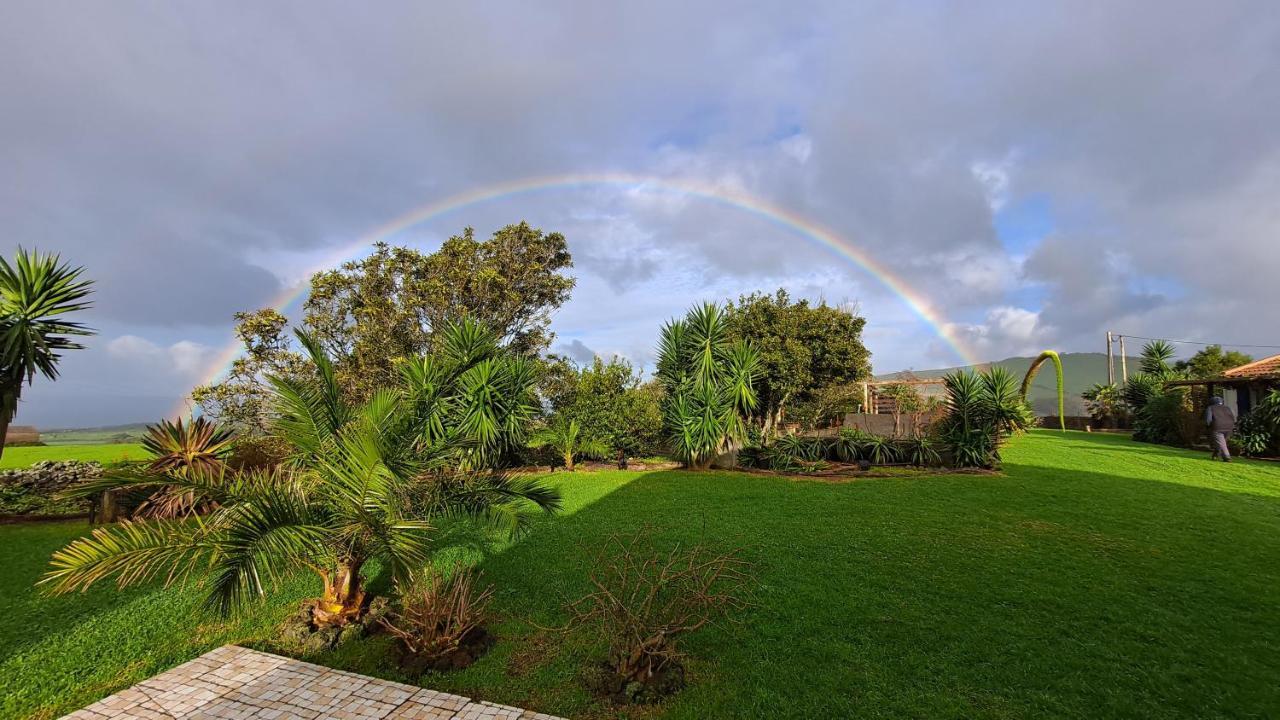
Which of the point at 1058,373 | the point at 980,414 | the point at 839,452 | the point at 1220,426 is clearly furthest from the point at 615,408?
the point at 1058,373

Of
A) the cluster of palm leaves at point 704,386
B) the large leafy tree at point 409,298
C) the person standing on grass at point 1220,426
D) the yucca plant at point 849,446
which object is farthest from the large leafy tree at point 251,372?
the person standing on grass at point 1220,426

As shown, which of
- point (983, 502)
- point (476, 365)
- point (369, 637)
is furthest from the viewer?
point (476, 365)

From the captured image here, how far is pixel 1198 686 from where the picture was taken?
2992 millimetres

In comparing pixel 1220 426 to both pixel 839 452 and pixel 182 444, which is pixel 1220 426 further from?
pixel 182 444

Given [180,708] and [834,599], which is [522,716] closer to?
[180,708]

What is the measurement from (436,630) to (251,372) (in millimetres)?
13298

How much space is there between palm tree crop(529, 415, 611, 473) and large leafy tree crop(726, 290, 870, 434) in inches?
203

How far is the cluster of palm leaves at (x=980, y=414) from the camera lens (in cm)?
1080

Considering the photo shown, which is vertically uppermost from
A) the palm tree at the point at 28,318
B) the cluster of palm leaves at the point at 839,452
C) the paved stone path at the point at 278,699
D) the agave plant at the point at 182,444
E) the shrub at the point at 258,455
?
the palm tree at the point at 28,318

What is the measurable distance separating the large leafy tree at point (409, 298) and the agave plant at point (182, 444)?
6384mm

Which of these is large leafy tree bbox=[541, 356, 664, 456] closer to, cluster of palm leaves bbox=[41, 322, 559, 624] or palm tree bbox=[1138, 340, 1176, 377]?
cluster of palm leaves bbox=[41, 322, 559, 624]

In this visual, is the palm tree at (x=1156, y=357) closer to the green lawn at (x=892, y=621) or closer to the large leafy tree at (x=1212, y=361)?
the large leafy tree at (x=1212, y=361)

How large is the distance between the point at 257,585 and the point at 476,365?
7.50 meters

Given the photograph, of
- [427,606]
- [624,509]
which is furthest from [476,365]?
[427,606]
